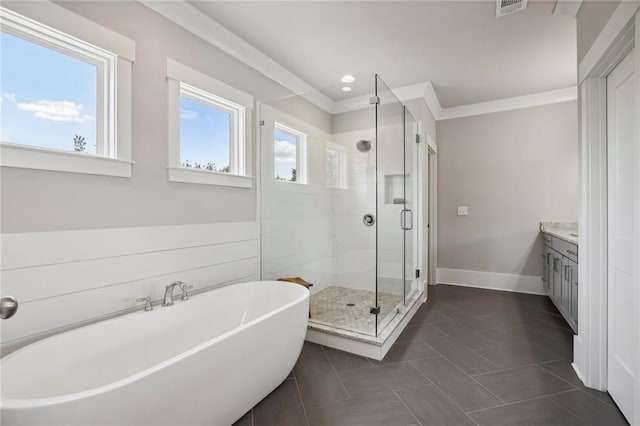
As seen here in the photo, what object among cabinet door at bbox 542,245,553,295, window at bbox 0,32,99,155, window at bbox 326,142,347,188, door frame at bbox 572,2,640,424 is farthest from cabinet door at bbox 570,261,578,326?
window at bbox 0,32,99,155

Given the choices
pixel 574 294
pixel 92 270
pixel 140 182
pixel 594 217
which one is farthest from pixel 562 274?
pixel 92 270

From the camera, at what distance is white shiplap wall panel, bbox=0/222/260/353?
1401 millimetres

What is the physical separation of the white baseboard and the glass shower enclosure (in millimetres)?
1257

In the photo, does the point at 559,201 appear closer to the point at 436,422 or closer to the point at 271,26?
the point at 436,422

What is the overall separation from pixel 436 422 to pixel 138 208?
7.19 feet

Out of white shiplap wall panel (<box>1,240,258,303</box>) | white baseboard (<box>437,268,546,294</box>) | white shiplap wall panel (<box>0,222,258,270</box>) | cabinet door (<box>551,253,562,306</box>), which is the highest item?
white shiplap wall panel (<box>0,222,258,270</box>)

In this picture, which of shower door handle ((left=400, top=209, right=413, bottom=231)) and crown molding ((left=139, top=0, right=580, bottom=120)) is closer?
crown molding ((left=139, top=0, right=580, bottom=120))

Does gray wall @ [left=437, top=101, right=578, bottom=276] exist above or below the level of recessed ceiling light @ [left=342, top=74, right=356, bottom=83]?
below

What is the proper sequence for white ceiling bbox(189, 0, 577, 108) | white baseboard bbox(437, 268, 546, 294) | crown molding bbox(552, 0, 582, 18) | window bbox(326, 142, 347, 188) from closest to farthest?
crown molding bbox(552, 0, 582, 18) < white ceiling bbox(189, 0, 577, 108) < window bbox(326, 142, 347, 188) < white baseboard bbox(437, 268, 546, 294)

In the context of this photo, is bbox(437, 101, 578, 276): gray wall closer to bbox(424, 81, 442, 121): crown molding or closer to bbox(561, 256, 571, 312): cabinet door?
bbox(424, 81, 442, 121): crown molding

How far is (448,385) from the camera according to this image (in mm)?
1923

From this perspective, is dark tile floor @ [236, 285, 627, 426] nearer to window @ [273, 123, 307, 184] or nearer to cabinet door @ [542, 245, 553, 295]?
cabinet door @ [542, 245, 553, 295]

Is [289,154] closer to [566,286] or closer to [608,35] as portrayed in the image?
[608,35]

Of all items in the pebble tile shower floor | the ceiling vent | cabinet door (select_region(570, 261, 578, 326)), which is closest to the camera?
the ceiling vent
